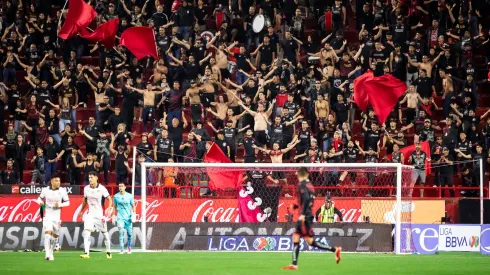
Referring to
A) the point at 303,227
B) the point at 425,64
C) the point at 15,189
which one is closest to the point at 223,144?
the point at 15,189

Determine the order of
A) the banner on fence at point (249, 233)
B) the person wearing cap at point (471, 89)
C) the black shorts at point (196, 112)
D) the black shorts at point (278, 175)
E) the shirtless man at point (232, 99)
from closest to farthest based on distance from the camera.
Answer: the banner on fence at point (249, 233) < the black shorts at point (278, 175) < the person wearing cap at point (471, 89) < the black shorts at point (196, 112) < the shirtless man at point (232, 99)

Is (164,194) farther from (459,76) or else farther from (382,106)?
(459,76)

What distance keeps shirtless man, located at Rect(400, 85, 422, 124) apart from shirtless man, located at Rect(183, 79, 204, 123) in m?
7.21

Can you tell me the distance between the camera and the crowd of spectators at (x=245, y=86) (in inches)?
Answer: 1325

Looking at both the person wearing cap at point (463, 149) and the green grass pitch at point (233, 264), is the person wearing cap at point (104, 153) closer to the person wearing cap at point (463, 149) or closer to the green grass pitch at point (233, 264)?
the green grass pitch at point (233, 264)

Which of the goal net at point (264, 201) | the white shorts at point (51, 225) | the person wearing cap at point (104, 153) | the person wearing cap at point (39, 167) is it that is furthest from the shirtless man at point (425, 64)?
the white shorts at point (51, 225)

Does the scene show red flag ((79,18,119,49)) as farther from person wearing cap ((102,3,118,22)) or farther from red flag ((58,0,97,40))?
person wearing cap ((102,3,118,22))

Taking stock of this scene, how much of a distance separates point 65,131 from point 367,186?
35.2 ft

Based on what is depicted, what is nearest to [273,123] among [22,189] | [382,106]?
[382,106]

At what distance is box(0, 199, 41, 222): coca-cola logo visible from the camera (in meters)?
31.6

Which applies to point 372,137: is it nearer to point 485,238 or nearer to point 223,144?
point 223,144

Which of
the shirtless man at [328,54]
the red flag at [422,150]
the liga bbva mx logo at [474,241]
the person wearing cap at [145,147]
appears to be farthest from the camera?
the shirtless man at [328,54]

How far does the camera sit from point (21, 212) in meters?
31.7

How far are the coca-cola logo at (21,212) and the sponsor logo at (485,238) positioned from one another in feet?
44.6
